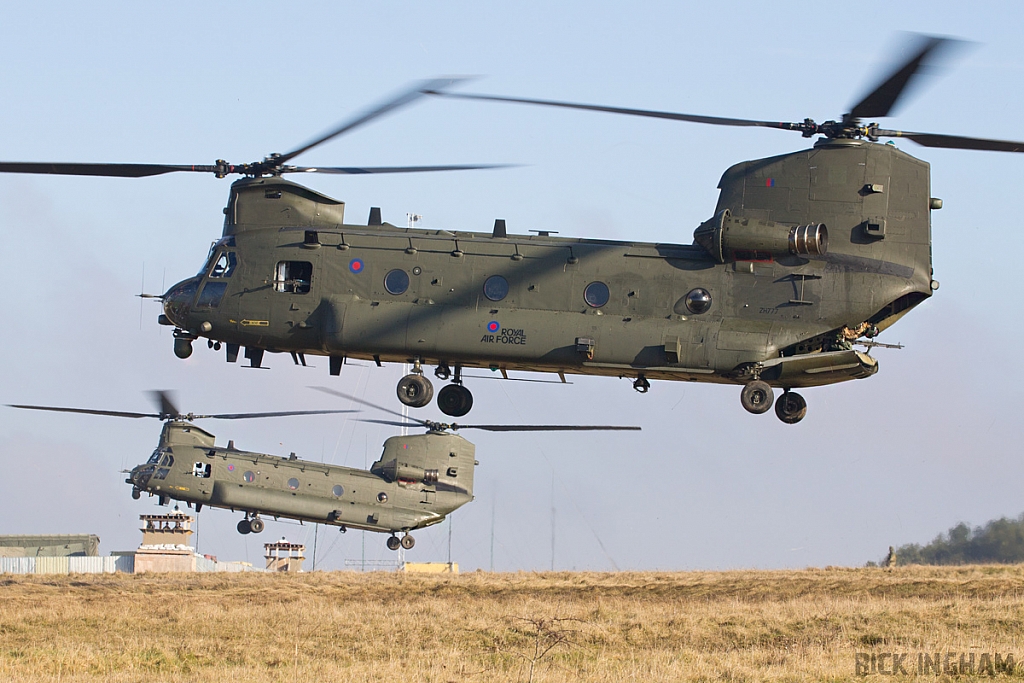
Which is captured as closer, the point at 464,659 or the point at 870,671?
the point at 870,671

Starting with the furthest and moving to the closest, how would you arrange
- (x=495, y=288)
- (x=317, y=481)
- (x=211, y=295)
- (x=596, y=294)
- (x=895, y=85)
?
(x=317, y=481)
(x=211, y=295)
(x=495, y=288)
(x=596, y=294)
(x=895, y=85)

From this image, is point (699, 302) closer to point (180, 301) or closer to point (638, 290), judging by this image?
point (638, 290)

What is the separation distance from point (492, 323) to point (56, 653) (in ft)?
36.1

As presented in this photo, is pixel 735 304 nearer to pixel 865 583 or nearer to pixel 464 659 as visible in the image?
pixel 464 659

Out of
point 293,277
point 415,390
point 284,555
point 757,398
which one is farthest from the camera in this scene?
point 284,555

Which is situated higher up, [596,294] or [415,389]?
[596,294]

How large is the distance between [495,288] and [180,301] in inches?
236

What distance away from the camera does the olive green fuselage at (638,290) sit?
19.9m

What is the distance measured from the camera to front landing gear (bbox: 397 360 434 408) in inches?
840

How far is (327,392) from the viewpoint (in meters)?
27.7

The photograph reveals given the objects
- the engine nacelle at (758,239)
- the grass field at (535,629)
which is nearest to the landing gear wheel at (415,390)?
the grass field at (535,629)

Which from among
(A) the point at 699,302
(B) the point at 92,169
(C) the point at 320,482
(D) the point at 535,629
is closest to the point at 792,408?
(A) the point at 699,302

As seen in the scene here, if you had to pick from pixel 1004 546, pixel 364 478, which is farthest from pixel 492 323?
pixel 1004 546

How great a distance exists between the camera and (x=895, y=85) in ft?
57.7
